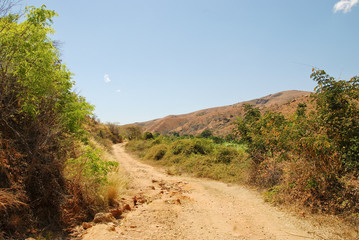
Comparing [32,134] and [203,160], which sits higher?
[32,134]

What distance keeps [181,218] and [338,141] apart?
4.39 meters

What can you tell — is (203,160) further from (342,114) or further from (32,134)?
(32,134)

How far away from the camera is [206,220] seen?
5.91 metres

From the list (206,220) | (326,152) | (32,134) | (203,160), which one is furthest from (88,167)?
(203,160)

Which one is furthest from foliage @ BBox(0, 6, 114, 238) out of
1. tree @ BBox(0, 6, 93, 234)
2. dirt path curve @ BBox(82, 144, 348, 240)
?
dirt path curve @ BBox(82, 144, 348, 240)

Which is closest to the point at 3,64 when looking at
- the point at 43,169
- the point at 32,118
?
the point at 32,118

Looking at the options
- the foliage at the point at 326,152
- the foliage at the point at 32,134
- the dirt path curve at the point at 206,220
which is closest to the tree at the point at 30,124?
the foliage at the point at 32,134

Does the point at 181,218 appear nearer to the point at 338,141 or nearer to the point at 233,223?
the point at 233,223

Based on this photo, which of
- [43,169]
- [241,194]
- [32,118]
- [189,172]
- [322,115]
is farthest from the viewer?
[189,172]

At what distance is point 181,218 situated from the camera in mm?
6020

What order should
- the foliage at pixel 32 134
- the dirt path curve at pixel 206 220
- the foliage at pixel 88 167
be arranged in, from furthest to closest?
1. the foliage at pixel 88 167
2. the dirt path curve at pixel 206 220
3. the foliage at pixel 32 134

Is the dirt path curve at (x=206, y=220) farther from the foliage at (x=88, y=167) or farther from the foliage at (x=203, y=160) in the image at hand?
the foliage at (x=203, y=160)

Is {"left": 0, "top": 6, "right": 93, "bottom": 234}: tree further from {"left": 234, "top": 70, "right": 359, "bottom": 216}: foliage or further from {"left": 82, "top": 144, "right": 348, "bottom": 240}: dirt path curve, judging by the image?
{"left": 234, "top": 70, "right": 359, "bottom": 216}: foliage

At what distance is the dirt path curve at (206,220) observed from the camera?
4848 millimetres
